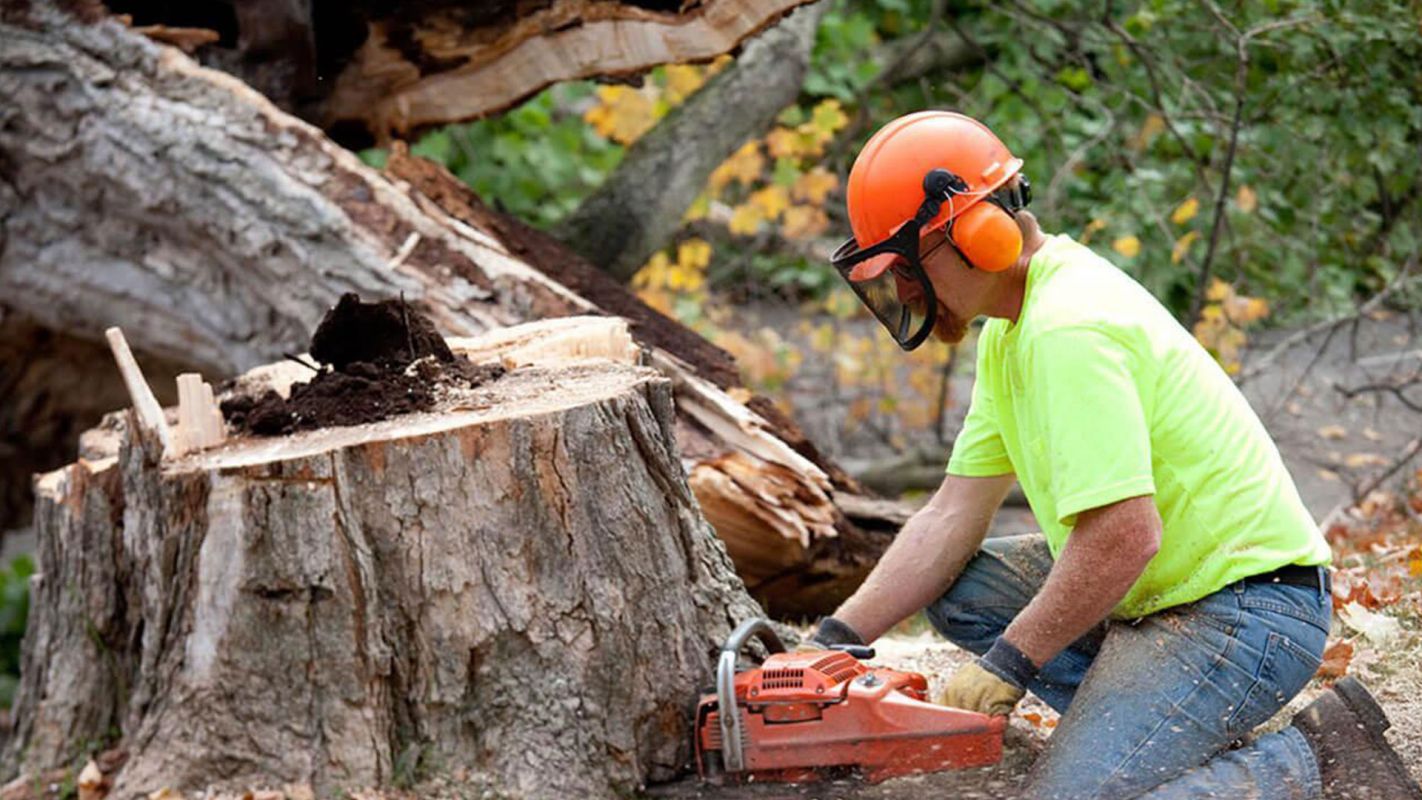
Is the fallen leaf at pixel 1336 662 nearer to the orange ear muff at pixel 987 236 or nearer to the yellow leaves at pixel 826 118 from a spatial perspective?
the orange ear muff at pixel 987 236

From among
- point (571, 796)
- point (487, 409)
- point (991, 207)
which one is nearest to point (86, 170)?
point (487, 409)

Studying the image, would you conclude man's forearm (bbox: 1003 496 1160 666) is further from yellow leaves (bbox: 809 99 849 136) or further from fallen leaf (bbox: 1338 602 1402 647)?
yellow leaves (bbox: 809 99 849 136)

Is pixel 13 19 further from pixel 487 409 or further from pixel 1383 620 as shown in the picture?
pixel 1383 620

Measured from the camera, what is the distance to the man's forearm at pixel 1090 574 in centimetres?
287

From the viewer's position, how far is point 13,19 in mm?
5473

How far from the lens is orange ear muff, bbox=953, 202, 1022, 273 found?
300cm

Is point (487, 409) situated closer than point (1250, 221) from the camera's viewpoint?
Yes

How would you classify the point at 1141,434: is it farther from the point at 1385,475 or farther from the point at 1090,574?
the point at 1385,475

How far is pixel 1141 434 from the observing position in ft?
9.41

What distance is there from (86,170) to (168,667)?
2625mm

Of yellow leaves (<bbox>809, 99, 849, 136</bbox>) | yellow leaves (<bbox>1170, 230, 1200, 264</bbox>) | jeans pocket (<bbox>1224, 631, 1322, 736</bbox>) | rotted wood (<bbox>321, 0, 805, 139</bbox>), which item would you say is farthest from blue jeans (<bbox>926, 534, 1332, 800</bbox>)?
yellow leaves (<bbox>809, 99, 849, 136</bbox>)

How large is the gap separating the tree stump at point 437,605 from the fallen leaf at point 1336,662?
1543mm

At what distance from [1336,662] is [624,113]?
16.8 feet

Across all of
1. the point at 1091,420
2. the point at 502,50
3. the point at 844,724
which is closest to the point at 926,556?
the point at 844,724
